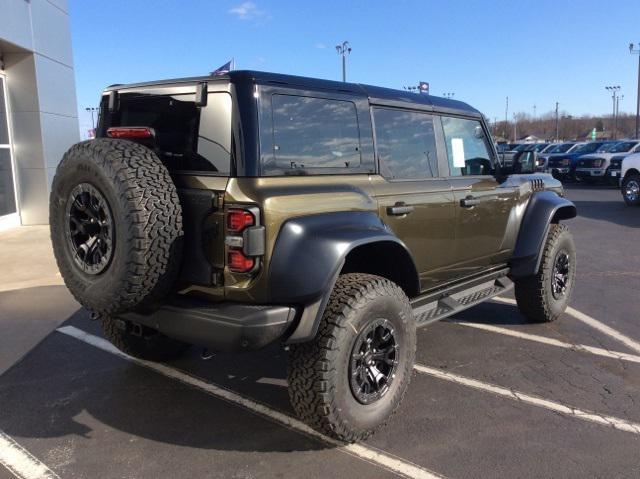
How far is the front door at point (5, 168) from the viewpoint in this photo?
11062 millimetres

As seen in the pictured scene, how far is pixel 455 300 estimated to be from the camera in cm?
436

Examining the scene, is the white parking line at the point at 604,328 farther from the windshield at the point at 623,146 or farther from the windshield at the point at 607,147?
the windshield at the point at 607,147

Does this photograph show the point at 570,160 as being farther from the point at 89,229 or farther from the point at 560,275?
the point at 89,229

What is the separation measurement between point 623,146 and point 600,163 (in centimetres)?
152

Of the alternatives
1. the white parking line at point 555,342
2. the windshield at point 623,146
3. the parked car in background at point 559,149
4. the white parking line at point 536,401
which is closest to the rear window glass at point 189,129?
the white parking line at point 536,401

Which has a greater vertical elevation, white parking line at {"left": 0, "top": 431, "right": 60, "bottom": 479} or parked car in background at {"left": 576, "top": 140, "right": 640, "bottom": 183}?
parked car in background at {"left": 576, "top": 140, "right": 640, "bottom": 183}

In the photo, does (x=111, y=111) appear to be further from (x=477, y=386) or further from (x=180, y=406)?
(x=477, y=386)

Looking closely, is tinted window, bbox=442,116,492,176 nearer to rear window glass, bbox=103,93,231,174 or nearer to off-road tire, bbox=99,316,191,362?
rear window glass, bbox=103,93,231,174

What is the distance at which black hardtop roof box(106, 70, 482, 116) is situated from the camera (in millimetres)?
3047

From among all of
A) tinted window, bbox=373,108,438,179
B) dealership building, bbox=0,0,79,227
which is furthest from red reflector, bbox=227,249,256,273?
dealership building, bbox=0,0,79,227

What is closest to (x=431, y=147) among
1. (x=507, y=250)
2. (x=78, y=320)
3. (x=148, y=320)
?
(x=507, y=250)

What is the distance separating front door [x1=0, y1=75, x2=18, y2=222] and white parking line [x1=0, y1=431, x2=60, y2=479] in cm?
907

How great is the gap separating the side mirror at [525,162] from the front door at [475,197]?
226mm

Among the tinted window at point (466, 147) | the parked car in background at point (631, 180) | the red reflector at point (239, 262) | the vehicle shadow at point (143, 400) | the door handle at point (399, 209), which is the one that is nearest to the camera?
the red reflector at point (239, 262)
